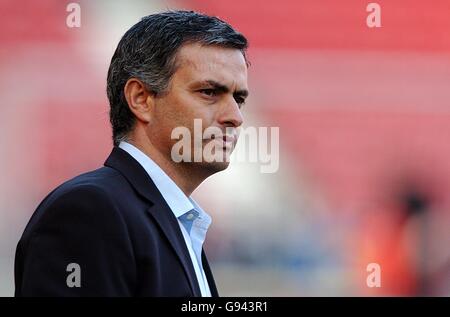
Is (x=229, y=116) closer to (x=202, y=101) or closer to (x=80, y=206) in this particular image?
(x=202, y=101)

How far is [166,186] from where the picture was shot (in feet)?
3.72

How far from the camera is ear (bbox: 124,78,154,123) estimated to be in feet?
3.89

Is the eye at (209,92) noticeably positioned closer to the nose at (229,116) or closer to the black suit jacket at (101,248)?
the nose at (229,116)

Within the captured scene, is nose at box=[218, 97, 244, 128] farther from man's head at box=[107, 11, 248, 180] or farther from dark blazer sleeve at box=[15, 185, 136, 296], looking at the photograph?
dark blazer sleeve at box=[15, 185, 136, 296]

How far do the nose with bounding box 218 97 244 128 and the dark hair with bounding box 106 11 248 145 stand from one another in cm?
9

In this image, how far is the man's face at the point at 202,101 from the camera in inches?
45.0

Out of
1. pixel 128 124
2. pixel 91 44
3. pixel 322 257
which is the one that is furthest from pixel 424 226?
pixel 128 124

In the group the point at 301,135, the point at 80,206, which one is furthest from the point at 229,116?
the point at 301,135

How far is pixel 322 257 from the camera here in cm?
369

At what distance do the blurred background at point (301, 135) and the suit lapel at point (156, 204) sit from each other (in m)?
2.51

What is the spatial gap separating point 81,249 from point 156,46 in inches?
14.9

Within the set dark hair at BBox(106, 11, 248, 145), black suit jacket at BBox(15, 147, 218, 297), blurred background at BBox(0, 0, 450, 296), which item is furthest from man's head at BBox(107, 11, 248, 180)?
blurred background at BBox(0, 0, 450, 296)

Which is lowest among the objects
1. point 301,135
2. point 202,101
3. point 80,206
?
point 301,135

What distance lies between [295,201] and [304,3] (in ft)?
4.17
